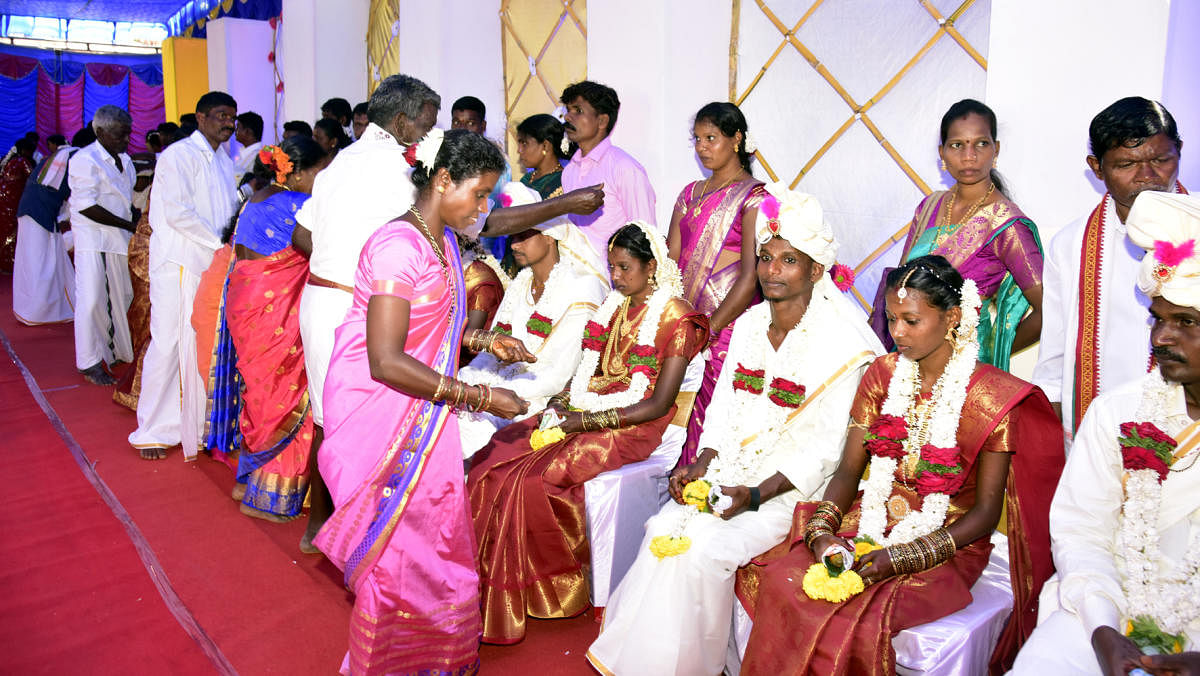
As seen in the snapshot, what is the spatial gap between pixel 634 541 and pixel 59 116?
853 inches

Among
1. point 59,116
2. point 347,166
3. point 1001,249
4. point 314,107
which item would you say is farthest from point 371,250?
point 59,116

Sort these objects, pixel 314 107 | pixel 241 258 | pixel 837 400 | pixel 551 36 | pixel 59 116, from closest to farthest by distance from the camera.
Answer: pixel 837 400 < pixel 241 258 < pixel 551 36 < pixel 314 107 < pixel 59 116

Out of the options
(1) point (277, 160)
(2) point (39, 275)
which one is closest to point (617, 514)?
(1) point (277, 160)

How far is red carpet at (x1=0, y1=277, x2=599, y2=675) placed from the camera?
10.6 ft

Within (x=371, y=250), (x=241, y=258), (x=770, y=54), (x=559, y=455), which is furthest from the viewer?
(x=770, y=54)

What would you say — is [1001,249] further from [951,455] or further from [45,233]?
[45,233]

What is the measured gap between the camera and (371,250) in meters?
2.55

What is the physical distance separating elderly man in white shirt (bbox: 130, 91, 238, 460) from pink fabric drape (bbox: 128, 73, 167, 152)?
17.2 meters

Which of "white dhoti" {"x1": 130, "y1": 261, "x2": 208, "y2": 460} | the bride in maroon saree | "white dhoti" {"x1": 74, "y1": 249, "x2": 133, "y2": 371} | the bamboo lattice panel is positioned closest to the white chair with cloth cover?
the bride in maroon saree

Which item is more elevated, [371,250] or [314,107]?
[314,107]

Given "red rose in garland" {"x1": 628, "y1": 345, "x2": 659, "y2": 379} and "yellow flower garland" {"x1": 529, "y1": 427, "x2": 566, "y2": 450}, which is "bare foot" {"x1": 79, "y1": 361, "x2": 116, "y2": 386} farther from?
"red rose in garland" {"x1": 628, "y1": 345, "x2": 659, "y2": 379}

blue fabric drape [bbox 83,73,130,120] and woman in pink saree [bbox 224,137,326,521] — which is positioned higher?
blue fabric drape [bbox 83,73,130,120]

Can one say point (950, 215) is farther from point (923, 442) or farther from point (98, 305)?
point (98, 305)

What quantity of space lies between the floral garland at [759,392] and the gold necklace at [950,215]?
0.65m
